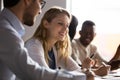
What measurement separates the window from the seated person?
0.43m

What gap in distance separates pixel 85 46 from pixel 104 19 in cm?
71

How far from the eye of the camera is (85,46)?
2809mm

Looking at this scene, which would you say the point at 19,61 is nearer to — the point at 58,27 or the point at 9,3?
the point at 9,3

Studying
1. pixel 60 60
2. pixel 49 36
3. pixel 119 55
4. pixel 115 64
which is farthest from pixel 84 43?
pixel 49 36

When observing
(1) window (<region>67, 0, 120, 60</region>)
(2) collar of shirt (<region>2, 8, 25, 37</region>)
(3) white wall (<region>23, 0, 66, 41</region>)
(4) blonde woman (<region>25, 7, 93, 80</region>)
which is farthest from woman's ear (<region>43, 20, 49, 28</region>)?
(3) white wall (<region>23, 0, 66, 41</region>)

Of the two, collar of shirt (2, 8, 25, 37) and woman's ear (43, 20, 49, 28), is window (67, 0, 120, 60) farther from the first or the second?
collar of shirt (2, 8, 25, 37)

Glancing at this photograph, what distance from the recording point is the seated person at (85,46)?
105 inches

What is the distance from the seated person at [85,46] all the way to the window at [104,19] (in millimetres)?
432

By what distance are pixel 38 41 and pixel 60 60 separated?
1.05 ft

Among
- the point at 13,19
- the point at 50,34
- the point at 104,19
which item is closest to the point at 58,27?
the point at 50,34

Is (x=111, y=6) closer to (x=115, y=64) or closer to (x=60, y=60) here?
(x=115, y=64)

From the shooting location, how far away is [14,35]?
102 cm

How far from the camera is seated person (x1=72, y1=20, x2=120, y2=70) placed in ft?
8.77

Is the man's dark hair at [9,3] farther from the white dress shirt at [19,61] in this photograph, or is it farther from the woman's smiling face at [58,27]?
the woman's smiling face at [58,27]
